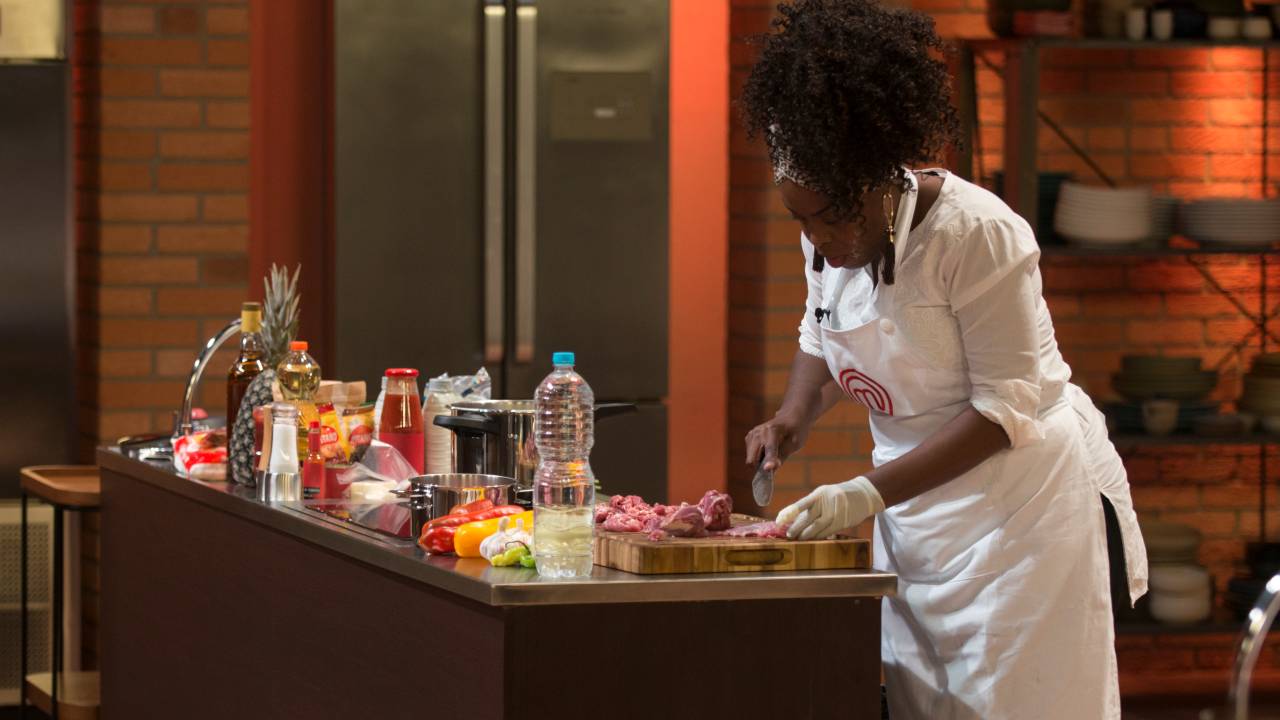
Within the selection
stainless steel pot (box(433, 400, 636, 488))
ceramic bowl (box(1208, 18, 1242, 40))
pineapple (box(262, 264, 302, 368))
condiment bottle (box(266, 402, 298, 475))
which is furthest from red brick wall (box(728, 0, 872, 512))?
condiment bottle (box(266, 402, 298, 475))

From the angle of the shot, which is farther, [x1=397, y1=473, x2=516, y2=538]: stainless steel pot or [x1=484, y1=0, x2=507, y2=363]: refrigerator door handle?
[x1=484, y1=0, x2=507, y2=363]: refrigerator door handle

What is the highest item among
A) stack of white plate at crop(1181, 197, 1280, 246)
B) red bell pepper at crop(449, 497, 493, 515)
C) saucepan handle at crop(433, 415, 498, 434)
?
stack of white plate at crop(1181, 197, 1280, 246)

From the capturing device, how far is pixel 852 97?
2.14 m

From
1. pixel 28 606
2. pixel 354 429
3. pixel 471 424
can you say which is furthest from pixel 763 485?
pixel 28 606

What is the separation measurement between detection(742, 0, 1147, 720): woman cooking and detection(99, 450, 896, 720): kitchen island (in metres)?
0.24

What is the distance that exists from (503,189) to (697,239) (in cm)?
61

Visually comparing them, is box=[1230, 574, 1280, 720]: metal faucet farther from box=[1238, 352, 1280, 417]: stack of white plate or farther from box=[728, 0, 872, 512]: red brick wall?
box=[1238, 352, 1280, 417]: stack of white plate

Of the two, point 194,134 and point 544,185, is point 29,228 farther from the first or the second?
point 544,185

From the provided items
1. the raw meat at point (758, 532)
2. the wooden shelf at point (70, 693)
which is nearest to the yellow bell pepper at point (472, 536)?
the raw meat at point (758, 532)

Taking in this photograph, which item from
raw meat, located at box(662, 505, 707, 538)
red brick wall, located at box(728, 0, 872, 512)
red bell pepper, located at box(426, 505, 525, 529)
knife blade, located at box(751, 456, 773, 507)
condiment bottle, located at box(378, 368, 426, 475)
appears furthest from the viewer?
red brick wall, located at box(728, 0, 872, 512)

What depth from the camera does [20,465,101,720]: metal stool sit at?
3531 mm

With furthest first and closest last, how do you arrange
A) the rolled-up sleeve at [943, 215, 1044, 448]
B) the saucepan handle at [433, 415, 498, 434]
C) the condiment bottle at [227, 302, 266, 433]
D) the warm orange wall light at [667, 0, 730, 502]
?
1. the warm orange wall light at [667, 0, 730, 502]
2. the condiment bottle at [227, 302, 266, 433]
3. the saucepan handle at [433, 415, 498, 434]
4. the rolled-up sleeve at [943, 215, 1044, 448]

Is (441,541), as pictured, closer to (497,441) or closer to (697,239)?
(497,441)

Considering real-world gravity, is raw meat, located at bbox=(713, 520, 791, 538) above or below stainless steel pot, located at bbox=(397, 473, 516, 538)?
below
